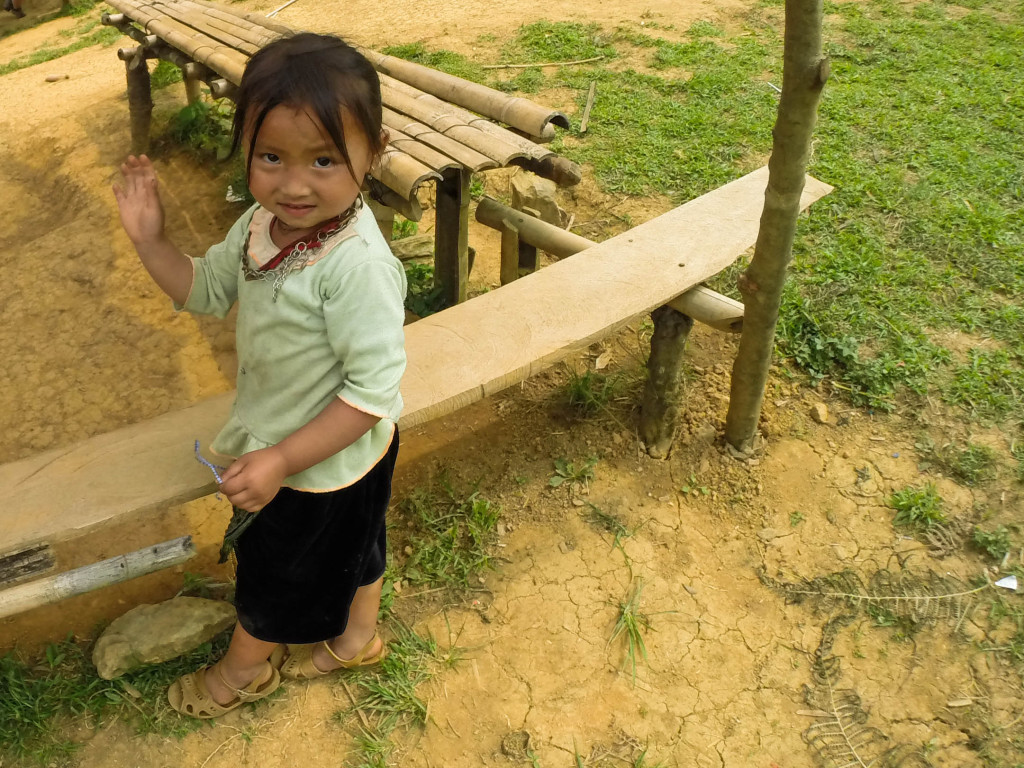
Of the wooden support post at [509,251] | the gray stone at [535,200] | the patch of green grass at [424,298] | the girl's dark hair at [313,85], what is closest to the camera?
the girl's dark hair at [313,85]

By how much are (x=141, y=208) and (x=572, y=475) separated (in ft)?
6.22

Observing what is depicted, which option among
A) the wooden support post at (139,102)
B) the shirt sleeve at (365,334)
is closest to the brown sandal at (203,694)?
the shirt sleeve at (365,334)

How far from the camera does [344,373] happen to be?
1.67 m

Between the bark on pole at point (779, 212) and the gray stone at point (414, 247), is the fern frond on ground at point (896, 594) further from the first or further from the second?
the gray stone at point (414, 247)

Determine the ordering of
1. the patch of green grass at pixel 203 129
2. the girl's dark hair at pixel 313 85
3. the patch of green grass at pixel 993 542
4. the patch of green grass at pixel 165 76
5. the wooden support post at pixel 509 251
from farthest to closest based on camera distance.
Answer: the patch of green grass at pixel 165 76 → the patch of green grass at pixel 203 129 → the wooden support post at pixel 509 251 → the patch of green grass at pixel 993 542 → the girl's dark hair at pixel 313 85

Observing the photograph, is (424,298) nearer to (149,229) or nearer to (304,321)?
(149,229)

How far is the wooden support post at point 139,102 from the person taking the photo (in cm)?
614

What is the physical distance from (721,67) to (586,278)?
434 cm

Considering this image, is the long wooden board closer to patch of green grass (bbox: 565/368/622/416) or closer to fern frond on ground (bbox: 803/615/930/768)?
patch of green grass (bbox: 565/368/622/416)

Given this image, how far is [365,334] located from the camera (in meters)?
1.56

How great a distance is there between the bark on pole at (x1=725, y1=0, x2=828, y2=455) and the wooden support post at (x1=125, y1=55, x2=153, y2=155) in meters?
5.43

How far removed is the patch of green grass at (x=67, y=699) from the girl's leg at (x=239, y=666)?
14cm

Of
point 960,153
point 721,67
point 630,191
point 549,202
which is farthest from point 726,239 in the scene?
point 721,67

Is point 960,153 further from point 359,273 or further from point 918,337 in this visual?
point 359,273
